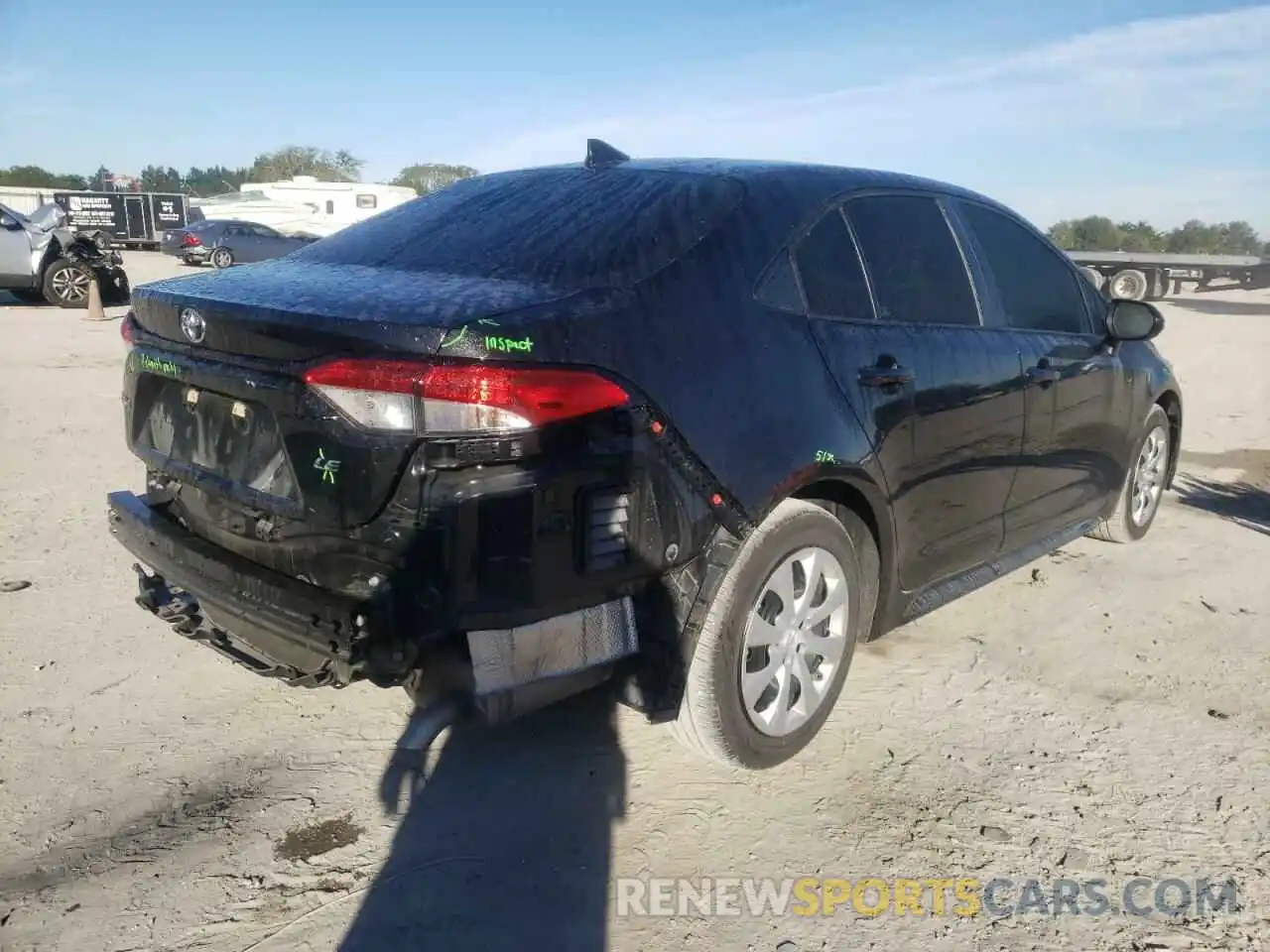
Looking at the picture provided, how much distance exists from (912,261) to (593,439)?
170cm

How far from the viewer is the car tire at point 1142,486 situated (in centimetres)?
498

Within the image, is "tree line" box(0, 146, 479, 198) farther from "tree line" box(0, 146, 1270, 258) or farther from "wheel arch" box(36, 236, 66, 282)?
"wheel arch" box(36, 236, 66, 282)

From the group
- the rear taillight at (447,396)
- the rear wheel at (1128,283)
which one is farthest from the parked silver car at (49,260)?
the rear wheel at (1128,283)

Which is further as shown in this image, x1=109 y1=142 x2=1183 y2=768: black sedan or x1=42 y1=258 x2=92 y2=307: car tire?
x1=42 y1=258 x2=92 y2=307: car tire

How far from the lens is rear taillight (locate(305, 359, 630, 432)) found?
219cm

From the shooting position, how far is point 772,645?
9.48ft

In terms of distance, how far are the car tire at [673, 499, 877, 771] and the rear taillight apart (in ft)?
2.50

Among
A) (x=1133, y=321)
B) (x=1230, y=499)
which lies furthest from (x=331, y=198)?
(x=1133, y=321)

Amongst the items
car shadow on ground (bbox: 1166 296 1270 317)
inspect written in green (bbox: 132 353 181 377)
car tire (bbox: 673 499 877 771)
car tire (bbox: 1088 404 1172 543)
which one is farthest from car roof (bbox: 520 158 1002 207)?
car shadow on ground (bbox: 1166 296 1270 317)

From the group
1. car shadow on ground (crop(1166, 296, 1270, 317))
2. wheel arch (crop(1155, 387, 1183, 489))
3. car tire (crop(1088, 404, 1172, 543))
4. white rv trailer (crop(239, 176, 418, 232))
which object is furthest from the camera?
white rv trailer (crop(239, 176, 418, 232))

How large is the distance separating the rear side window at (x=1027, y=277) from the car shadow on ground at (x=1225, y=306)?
20.1 metres

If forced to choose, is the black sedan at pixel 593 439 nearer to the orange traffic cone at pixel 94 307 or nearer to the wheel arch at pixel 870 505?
the wheel arch at pixel 870 505

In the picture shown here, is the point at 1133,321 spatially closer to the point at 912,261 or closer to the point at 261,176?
the point at 912,261

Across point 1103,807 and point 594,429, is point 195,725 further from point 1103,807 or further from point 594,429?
point 1103,807
